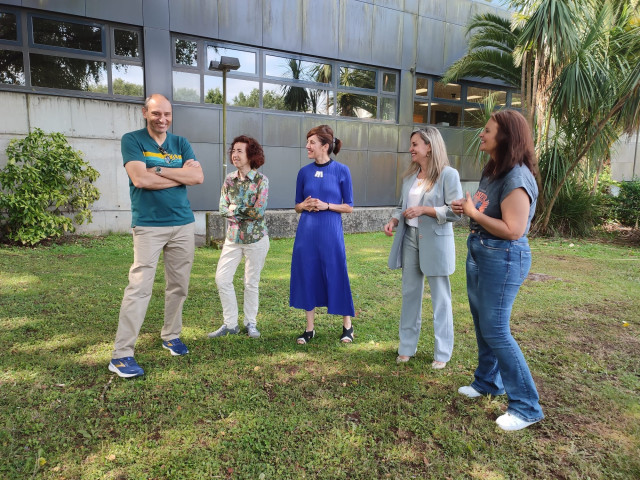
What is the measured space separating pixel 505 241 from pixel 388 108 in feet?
36.7

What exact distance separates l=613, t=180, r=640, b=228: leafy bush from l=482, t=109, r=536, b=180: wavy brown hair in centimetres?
1198

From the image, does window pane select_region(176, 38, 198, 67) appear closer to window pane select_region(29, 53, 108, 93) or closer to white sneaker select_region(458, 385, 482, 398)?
window pane select_region(29, 53, 108, 93)

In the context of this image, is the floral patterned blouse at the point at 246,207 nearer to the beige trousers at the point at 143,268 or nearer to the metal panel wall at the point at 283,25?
the beige trousers at the point at 143,268

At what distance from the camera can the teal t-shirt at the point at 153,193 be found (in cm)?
334

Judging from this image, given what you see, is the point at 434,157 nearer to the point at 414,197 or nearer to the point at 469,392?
the point at 414,197

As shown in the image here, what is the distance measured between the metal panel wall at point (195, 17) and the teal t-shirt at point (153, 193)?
757cm

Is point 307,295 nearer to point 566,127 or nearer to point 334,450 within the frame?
point 334,450

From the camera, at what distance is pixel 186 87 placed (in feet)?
33.1

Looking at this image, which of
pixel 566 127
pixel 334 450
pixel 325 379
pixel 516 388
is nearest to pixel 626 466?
pixel 516 388

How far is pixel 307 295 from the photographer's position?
13.3 ft

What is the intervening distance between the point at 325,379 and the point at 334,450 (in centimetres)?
87

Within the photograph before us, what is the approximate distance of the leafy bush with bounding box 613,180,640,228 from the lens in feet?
39.7

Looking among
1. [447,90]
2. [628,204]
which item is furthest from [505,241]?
[447,90]

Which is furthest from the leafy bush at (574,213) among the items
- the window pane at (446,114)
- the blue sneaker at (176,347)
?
the blue sneaker at (176,347)
